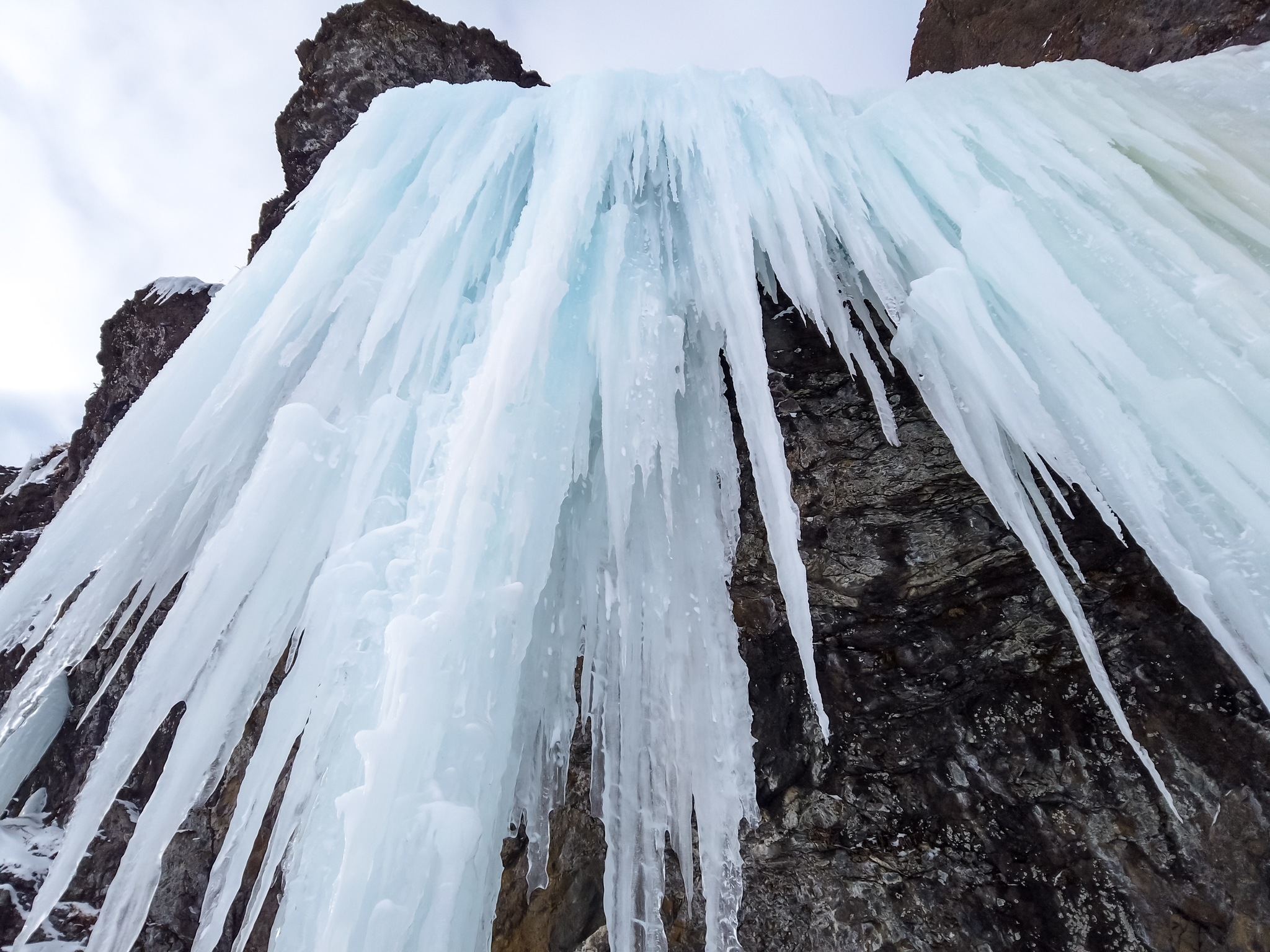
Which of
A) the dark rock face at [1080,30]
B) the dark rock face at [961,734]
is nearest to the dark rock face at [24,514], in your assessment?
the dark rock face at [961,734]

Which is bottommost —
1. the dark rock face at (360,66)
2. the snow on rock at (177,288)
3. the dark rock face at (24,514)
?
the dark rock face at (24,514)

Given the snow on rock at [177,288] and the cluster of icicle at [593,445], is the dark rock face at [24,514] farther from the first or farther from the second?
the cluster of icicle at [593,445]

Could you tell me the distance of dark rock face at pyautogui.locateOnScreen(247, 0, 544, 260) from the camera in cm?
529

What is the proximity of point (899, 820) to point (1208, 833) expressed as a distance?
1263mm

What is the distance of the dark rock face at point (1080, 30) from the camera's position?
3.73 metres

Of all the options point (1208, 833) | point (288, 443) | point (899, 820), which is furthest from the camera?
point (899, 820)

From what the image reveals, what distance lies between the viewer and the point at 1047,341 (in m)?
2.28

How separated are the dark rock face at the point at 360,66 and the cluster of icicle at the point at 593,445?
2.78 m

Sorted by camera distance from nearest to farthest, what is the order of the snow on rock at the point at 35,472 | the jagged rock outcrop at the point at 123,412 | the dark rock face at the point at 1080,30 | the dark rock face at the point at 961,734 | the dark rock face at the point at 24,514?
the dark rock face at the point at 961,734 < the dark rock face at the point at 1080,30 < the jagged rock outcrop at the point at 123,412 < the dark rock face at the point at 24,514 < the snow on rock at the point at 35,472

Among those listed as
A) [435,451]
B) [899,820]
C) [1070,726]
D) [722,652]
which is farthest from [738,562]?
[435,451]

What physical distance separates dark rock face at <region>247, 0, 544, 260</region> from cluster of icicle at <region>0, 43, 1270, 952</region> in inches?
110

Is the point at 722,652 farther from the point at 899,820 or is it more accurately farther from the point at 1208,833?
the point at 1208,833

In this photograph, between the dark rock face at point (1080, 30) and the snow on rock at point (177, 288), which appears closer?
the dark rock face at point (1080, 30)

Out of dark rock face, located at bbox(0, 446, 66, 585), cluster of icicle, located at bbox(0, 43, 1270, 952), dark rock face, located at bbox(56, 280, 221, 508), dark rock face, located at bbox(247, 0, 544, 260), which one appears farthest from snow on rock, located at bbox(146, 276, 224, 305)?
cluster of icicle, located at bbox(0, 43, 1270, 952)
